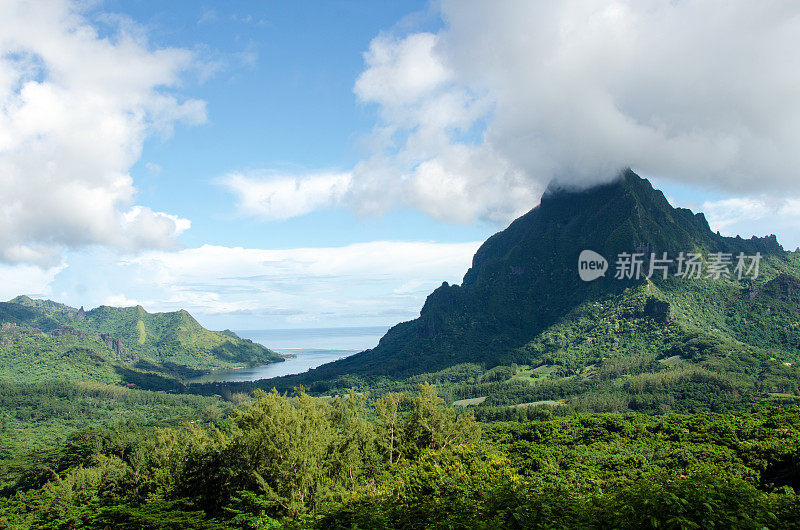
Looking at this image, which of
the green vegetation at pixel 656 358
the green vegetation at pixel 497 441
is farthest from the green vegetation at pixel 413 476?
the green vegetation at pixel 656 358

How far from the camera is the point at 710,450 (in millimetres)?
48531

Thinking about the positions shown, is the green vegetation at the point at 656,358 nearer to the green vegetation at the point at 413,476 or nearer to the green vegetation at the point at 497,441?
the green vegetation at the point at 497,441

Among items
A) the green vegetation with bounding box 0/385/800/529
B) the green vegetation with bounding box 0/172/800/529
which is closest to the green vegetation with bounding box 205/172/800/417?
the green vegetation with bounding box 0/172/800/529

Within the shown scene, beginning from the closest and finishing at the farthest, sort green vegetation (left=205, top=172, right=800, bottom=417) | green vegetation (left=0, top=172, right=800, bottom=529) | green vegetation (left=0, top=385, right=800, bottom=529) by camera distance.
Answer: green vegetation (left=0, top=385, right=800, bottom=529) < green vegetation (left=0, top=172, right=800, bottom=529) < green vegetation (left=205, top=172, right=800, bottom=417)

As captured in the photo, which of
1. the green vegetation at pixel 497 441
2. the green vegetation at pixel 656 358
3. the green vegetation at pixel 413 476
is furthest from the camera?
the green vegetation at pixel 656 358

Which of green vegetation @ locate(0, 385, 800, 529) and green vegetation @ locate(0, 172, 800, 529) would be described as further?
green vegetation @ locate(0, 172, 800, 529)

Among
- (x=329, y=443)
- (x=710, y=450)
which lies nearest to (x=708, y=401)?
(x=710, y=450)

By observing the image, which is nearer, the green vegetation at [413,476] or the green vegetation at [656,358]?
the green vegetation at [413,476]

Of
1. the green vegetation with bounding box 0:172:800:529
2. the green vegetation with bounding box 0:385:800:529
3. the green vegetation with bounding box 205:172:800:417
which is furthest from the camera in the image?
the green vegetation with bounding box 205:172:800:417

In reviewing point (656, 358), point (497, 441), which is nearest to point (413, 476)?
point (497, 441)

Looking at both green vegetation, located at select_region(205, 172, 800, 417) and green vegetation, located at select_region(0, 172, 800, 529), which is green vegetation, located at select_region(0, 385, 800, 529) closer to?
green vegetation, located at select_region(0, 172, 800, 529)

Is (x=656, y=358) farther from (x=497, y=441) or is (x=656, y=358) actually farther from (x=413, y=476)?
(x=413, y=476)

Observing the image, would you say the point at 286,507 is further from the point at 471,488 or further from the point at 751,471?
the point at 751,471

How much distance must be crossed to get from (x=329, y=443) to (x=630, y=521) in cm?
2538
